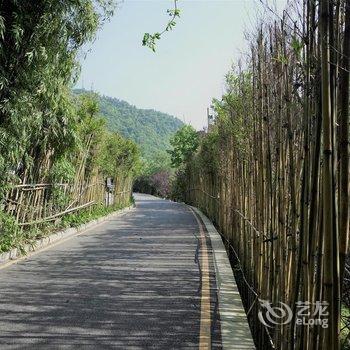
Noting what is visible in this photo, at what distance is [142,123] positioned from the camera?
103062mm

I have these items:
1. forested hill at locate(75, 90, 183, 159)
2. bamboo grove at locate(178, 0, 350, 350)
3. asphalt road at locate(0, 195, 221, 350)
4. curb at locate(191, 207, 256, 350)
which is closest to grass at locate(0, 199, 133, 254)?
asphalt road at locate(0, 195, 221, 350)

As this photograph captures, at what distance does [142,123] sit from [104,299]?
324 ft

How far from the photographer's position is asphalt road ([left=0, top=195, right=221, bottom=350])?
4086mm

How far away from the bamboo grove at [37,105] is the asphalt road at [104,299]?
1.22m

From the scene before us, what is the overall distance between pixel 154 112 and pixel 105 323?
11229 cm

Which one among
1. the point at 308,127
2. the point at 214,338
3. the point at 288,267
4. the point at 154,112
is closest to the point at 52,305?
the point at 214,338

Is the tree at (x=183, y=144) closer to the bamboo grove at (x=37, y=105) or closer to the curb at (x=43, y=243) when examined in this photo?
the curb at (x=43, y=243)

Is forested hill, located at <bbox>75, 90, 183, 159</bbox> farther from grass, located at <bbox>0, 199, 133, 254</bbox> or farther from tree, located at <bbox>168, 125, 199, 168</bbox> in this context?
grass, located at <bbox>0, 199, 133, 254</bbox>

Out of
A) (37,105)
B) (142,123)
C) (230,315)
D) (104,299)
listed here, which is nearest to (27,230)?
(37,105)

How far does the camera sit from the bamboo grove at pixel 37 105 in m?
6.38

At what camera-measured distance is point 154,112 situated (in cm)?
11544

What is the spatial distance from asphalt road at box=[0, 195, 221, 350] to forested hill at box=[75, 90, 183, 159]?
7551 cm

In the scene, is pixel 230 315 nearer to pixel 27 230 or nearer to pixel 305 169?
pixel 305 169

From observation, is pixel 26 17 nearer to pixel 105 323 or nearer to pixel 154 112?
pixel 105 323
